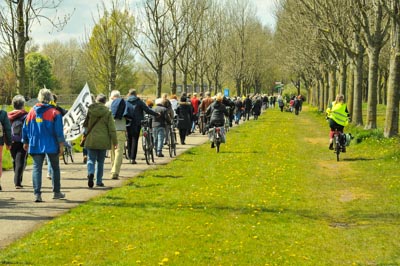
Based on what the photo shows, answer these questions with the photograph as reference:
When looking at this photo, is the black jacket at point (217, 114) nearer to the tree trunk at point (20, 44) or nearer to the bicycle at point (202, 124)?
the tree trunk at point (20, 44)

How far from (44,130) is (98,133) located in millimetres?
1895

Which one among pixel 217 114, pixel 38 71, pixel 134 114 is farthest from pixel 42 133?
pixel 38 71

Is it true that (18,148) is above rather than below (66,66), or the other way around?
below

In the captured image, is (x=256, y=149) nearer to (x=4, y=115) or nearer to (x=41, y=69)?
(x=4, y=115)

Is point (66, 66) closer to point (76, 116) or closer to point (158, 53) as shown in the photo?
point (158, 53)

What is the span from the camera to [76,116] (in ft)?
51.7

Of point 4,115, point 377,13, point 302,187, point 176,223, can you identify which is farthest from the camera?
point 377,13

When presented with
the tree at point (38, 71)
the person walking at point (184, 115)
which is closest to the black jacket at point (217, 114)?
the person walking at point (184, 115)

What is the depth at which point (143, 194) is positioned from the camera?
1228 cm

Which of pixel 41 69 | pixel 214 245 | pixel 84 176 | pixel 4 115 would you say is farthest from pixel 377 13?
pixel 41 69

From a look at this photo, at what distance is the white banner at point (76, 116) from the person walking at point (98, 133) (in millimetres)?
2477

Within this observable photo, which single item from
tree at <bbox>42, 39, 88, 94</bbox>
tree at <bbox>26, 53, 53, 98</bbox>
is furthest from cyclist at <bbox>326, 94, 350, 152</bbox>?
tree at <bbox>42, 39, 88, 94</bbox>

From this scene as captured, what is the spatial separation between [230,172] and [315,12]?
17291mm

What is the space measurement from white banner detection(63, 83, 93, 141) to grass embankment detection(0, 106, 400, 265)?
2044 mm
